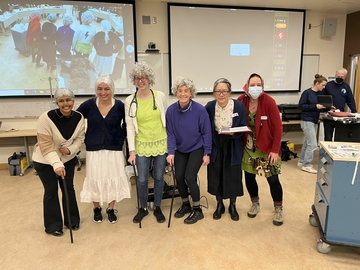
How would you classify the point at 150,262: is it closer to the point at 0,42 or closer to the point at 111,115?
the point at 111,115

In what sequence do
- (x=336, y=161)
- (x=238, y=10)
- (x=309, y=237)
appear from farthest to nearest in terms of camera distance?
(x=238, y=10) < (x=309, y=237) < (x=336, y=161)

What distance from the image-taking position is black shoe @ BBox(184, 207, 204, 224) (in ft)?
8.83

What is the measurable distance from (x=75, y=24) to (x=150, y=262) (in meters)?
3.74

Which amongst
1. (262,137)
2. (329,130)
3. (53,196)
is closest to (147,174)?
(53,196)

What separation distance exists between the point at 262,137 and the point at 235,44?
301cm

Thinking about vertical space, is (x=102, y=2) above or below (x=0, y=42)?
above

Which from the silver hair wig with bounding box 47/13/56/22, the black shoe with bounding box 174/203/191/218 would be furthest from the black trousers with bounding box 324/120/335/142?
the silver hair wig with bounding box 47/13/56/22

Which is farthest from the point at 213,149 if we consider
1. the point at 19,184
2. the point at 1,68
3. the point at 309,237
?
the point at 1,68

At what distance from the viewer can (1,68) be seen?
13.6 ft

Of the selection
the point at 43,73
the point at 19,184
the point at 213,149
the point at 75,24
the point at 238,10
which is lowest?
the point at 19,184

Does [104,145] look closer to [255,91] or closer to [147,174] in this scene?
[147,174]

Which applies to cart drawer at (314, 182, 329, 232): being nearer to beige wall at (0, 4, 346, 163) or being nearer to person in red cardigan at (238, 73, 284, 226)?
person in red cardigan at (238, 73, 284, 226)

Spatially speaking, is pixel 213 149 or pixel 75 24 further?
pixel 75 24

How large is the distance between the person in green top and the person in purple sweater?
0.30 ft
